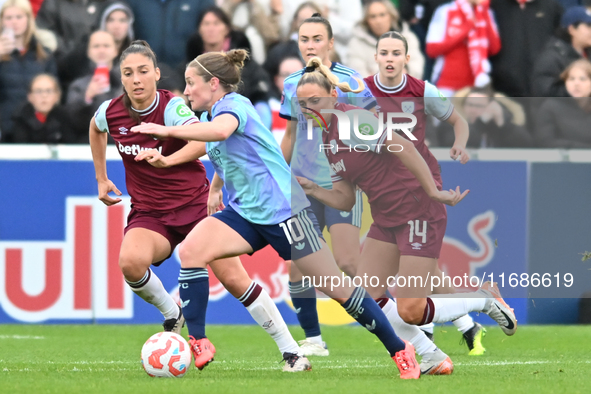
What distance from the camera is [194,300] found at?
534cm

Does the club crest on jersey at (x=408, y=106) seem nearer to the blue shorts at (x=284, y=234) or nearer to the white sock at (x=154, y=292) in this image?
the blue shorts at (x=284, y=234)

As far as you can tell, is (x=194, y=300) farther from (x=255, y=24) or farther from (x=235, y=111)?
(x=255, y=24)

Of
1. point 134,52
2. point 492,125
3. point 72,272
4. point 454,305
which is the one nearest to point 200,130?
point 134,52

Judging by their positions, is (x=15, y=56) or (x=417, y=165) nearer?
(x=417, y=165)

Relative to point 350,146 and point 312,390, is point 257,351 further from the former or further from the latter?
point 312,390

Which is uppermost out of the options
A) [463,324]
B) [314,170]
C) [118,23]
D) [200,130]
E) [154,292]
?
[118,23]

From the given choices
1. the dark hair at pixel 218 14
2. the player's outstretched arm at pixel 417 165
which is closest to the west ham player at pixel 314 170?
the player's outstretched arm at pixel 417 165

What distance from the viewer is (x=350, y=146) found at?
5984 millimetres

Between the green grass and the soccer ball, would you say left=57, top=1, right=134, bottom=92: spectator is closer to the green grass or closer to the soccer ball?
the green grass

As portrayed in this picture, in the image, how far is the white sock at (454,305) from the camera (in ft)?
18.7

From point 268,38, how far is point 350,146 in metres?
4.39

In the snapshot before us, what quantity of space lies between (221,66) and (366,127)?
40.7 inches

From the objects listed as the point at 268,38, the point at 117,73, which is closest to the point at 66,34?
the point at 117,73

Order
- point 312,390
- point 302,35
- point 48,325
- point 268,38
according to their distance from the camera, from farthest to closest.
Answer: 1. point 268,38
2. point 48,325
3. point 302,35
4. point 312,390
